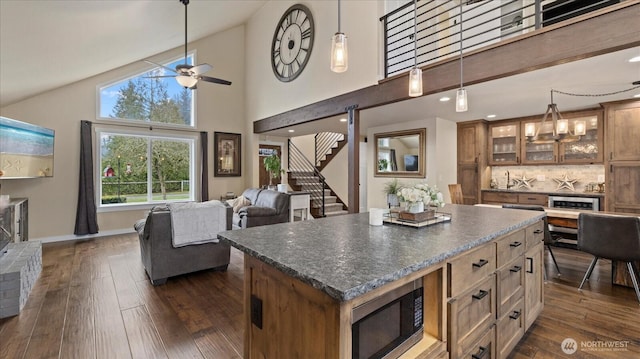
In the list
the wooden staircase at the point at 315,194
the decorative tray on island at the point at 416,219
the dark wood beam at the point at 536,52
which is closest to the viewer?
the decorative tray on island at the point at 416,219

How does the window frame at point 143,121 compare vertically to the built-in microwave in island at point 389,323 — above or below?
above

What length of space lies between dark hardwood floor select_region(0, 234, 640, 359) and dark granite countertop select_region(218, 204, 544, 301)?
1057mm

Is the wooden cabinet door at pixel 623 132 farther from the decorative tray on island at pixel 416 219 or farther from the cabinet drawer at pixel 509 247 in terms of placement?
the decorative tray on island at pixel 416 219

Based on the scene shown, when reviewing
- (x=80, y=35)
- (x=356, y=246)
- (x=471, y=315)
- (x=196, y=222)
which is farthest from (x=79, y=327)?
(x=80, y=35)

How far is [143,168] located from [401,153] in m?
5.78

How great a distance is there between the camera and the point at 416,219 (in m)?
1.93

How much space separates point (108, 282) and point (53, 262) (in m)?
1.57

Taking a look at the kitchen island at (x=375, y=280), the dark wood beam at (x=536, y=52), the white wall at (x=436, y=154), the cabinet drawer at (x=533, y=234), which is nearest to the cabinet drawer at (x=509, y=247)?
the kitchen island at (x=375, y=280)

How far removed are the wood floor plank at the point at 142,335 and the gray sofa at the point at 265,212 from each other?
8.27 ft

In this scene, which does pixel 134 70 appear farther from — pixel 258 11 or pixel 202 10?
pixel 258 11

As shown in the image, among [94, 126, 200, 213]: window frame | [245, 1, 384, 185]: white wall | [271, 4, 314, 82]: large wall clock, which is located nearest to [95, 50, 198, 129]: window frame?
[94, 126, 200, 213]: window frame

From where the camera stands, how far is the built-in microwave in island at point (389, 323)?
1.08m


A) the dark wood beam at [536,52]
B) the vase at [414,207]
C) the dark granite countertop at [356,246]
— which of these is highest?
the dark wood beam at [536,52]

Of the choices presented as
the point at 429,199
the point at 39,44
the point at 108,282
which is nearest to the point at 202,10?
the point at 39,44
